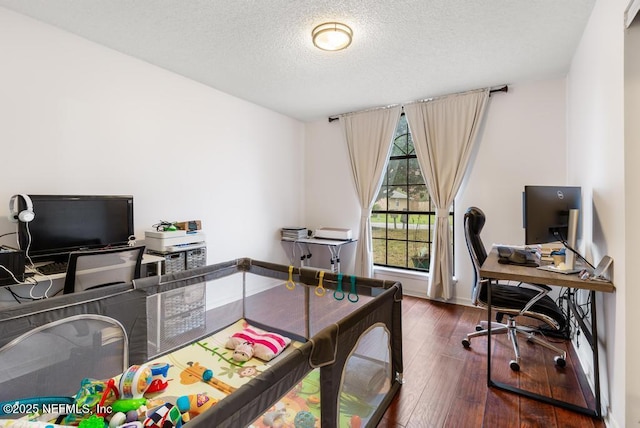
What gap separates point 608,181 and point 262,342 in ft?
7.76

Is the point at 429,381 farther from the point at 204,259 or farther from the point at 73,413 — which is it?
the point at 204,259

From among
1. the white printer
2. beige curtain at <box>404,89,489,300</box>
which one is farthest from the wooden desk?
the white printer

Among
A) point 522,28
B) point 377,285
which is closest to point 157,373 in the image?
point 377,285

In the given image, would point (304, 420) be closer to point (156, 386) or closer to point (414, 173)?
point (156, 386)

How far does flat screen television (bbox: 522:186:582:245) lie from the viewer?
199 cm

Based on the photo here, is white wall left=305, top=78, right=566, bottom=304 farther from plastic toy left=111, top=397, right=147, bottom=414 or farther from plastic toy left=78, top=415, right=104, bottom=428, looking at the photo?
plastic toy left=78, top=415, right=104, bottom=428

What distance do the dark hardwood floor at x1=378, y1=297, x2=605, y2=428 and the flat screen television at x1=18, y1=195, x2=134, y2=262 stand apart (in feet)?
8.08

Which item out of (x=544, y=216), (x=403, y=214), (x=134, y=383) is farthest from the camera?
(x=403, y=214)

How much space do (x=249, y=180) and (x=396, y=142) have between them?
2.12m

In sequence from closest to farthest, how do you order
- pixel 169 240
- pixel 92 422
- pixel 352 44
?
pixel 92 422, pixel 352 44, pixel 169 240

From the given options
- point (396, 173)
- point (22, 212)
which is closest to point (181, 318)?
point (22, 212)

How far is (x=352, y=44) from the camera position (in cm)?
246

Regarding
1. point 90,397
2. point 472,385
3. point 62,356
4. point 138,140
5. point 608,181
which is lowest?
point 472,385

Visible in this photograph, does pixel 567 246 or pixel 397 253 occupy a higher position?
pixel 567 246
